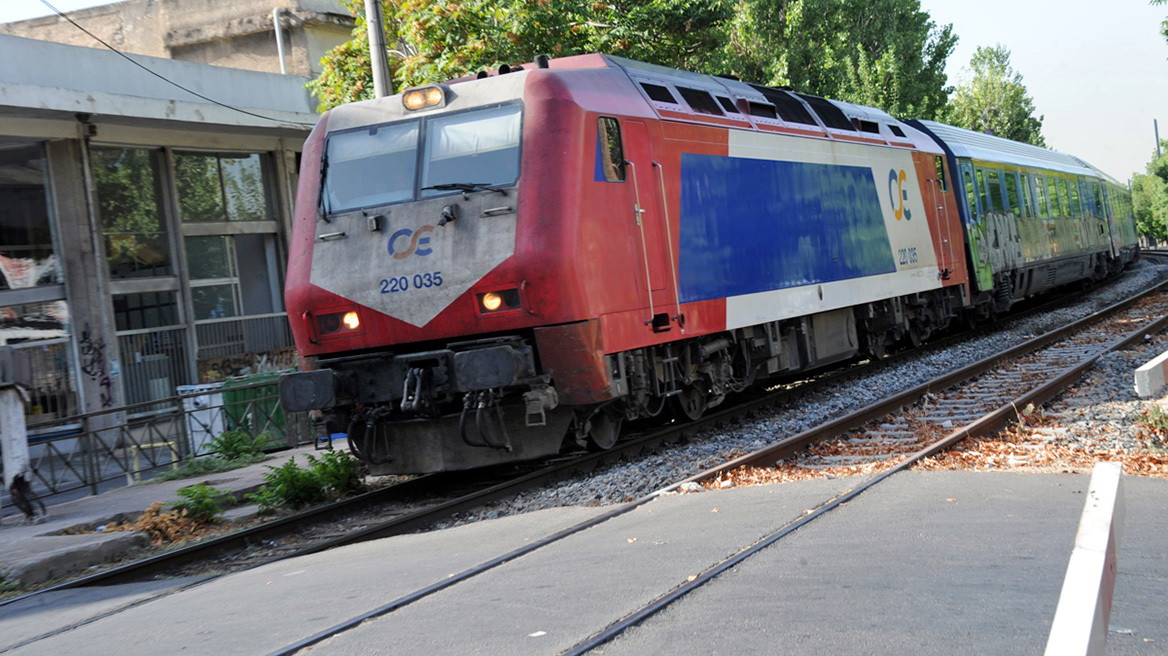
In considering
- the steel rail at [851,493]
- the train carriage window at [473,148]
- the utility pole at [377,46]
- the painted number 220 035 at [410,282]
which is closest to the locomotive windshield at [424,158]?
the train carriage window at [473,148]

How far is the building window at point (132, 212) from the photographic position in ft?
54.7

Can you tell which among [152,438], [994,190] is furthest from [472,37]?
[994,190]

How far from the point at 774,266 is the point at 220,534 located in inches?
239

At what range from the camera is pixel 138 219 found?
17234mm

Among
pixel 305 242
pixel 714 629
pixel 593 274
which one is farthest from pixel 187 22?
pixel 714 629

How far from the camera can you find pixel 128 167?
17.1 m

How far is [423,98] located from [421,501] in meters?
3.45

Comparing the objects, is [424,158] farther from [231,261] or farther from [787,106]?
[231,261]

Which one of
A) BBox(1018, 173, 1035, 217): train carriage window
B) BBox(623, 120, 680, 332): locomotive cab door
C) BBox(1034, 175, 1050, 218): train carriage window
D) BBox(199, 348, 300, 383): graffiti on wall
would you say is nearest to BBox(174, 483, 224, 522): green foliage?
BBox(623, 120, 680, 332): locomotive cab door

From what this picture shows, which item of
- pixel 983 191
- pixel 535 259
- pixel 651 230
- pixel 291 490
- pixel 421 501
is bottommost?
pixel 421 501

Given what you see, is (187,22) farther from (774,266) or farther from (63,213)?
(774,266)

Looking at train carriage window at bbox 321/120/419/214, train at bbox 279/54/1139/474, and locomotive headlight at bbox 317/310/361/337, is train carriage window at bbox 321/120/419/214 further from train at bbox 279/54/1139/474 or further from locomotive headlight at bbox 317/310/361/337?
locomotive headlight at bbox 317/310/361/337

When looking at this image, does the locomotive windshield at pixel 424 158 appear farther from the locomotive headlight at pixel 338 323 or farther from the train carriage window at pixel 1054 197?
the train carriage window at pixel 1054 197

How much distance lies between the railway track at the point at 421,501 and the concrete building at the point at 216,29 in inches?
696
